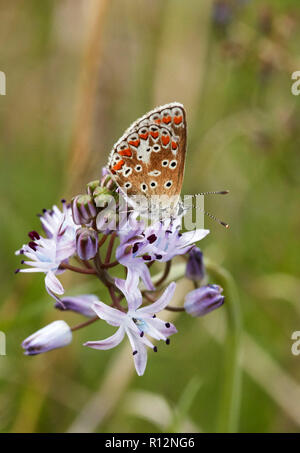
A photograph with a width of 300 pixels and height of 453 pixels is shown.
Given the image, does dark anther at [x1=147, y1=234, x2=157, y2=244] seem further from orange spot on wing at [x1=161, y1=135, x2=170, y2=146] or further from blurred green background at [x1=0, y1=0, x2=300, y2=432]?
blurred green background at [x1=0, y1=0, x2=300, y2=432]

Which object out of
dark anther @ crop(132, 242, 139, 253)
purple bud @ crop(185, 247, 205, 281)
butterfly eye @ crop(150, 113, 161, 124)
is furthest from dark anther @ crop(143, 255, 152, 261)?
butterfly eye @ crop(150, 113, 161, 124)

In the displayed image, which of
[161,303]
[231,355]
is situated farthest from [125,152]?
[231,355]

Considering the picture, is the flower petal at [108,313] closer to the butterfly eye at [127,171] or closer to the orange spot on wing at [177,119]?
the butterfly eye at [127,171]

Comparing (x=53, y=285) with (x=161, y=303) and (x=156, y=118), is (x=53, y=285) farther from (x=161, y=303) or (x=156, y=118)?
(x=156, y=118)

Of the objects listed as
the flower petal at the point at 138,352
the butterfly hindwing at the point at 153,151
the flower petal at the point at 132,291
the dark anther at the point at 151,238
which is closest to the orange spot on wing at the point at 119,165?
the butterfly hindwing at the point at 153,151

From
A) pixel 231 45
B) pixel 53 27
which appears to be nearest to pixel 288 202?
pixel 231 45

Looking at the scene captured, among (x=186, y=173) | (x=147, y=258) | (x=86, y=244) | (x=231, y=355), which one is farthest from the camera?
(x=186, y=173)
